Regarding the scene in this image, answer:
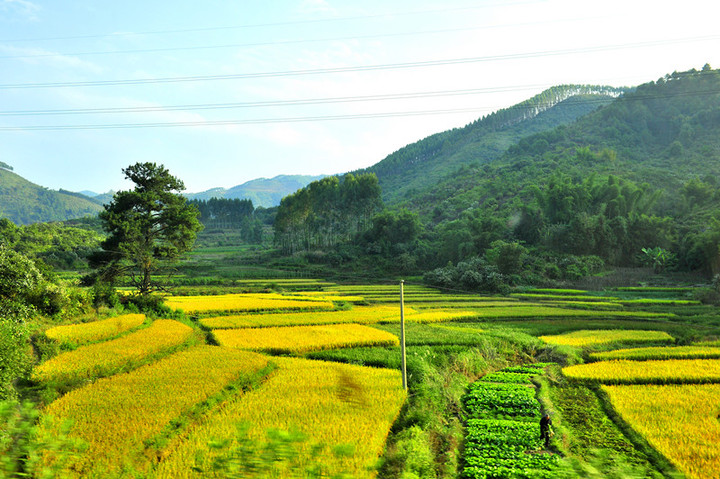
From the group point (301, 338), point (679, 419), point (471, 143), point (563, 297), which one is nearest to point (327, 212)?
point (563, 297)

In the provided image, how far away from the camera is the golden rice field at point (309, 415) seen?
32.6ft

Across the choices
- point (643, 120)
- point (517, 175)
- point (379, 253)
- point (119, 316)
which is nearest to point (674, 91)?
point (643, 120)

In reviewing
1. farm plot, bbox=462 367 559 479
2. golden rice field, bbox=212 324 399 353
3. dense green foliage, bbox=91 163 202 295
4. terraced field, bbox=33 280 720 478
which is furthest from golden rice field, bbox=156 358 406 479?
dense green foliage, bbox=91 163 202 295

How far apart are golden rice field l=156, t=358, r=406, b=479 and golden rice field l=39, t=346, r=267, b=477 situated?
110 cm

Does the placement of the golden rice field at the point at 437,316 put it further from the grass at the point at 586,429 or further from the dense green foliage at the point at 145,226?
the dense green foliage at the point at 145,226

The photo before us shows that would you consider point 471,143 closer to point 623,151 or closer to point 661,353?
point 623,151

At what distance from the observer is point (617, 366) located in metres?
19.3

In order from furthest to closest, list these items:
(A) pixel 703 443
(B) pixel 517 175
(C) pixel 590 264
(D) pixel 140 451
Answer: (B) pixel 517 175, (C) pixel 590 264, (A) pixel 703 443, (D) pixel 140 451

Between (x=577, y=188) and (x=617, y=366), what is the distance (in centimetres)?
5706

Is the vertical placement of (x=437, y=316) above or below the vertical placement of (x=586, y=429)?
above

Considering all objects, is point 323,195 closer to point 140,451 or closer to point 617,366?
point 617,366

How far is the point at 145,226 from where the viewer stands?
35.2 metres

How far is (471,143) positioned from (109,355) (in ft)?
547

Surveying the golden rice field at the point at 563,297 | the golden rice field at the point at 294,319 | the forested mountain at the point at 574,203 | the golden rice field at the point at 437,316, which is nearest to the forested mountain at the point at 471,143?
the forested mountain at the point at 574,203
